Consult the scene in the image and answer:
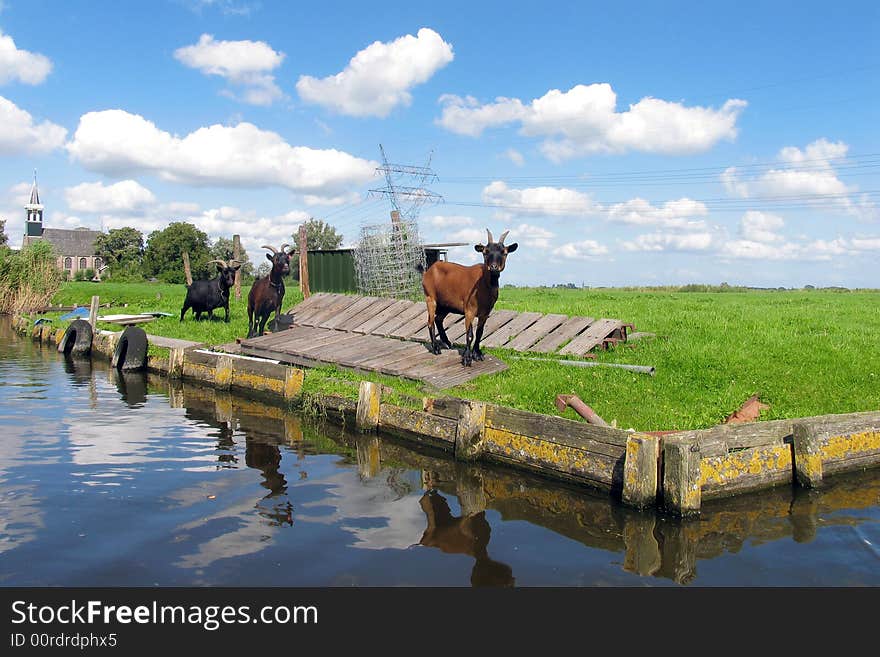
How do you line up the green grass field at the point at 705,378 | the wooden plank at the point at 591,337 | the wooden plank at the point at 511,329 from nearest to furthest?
1. the green grass field at the point at 705,378
2. the wooden plank at the point at 591,337
3. the wooden plank at the point at 511,329

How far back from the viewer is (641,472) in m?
8.28

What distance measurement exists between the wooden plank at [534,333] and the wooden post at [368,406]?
4.56 m

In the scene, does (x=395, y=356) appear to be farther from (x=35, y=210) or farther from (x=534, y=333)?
(x=35, y=210)

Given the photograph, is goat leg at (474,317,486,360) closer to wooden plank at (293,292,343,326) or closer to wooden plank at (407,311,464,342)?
wooden plank at (407,311,464,342)

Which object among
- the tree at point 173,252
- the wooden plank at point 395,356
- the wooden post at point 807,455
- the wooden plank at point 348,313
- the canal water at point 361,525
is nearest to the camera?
the canal water at point 361,525

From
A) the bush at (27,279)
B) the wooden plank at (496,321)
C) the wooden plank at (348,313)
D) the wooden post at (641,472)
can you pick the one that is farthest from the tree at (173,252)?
the wooden post at (641,472)

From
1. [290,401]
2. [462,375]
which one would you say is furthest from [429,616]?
[290,401]

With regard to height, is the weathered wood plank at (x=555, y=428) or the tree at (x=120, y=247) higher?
the tree at (x=120, y=247)

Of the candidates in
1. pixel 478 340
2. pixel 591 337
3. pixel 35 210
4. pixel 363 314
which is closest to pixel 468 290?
pixel 478 340

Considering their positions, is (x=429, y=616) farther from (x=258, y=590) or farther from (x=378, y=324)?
(x=378, y=324)

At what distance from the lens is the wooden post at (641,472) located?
27.1 ft

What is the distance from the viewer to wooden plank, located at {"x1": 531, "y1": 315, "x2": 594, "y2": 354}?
15.4 meters

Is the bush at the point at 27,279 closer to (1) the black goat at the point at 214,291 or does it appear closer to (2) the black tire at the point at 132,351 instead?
(1) the black goat at the point at 214,291

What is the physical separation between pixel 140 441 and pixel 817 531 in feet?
35.5
